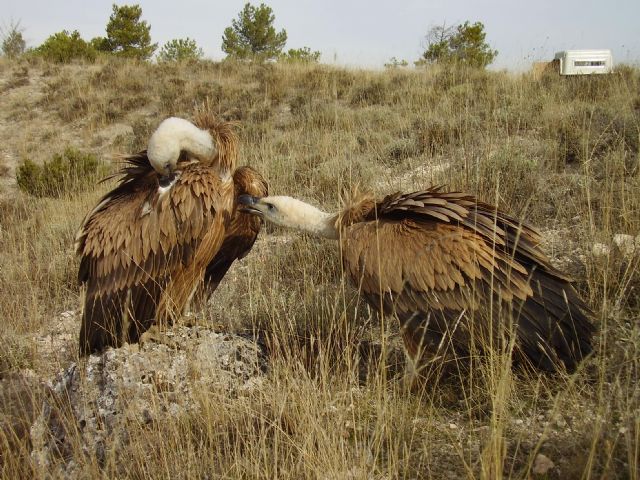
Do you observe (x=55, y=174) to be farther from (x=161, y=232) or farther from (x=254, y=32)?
(x=254, y=32)

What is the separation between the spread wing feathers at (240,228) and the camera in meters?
3.89

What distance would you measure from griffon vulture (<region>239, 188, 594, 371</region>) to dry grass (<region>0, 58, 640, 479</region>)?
6.8 inches

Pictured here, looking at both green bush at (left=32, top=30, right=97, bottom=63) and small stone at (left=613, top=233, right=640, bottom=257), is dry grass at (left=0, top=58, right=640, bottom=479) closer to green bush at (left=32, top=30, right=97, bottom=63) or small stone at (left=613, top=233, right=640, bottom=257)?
small stone at (left=613, top=233, right=640, bottom=257)

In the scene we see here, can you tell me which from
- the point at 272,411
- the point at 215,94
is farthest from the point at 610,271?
the point at 215,94

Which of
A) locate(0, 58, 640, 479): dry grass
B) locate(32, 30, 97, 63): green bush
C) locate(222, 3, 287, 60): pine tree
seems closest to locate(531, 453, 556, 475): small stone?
locate(0, 58, 640, 479): dry grass

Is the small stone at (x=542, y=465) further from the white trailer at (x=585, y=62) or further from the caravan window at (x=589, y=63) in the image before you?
the caravan window at (x=589, y=63)

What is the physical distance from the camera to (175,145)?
3475 mm

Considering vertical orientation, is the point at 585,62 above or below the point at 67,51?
below

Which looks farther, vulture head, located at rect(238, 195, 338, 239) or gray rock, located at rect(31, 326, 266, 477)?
vulture head, located at rect(238, 195, 338, 239)

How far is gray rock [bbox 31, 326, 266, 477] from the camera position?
268 centimetres

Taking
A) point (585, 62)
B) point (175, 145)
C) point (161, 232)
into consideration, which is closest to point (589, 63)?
point (585, 62)

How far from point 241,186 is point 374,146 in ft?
14.9

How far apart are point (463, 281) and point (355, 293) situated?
1.56 metres

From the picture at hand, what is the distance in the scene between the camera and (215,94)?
13.9 metres
